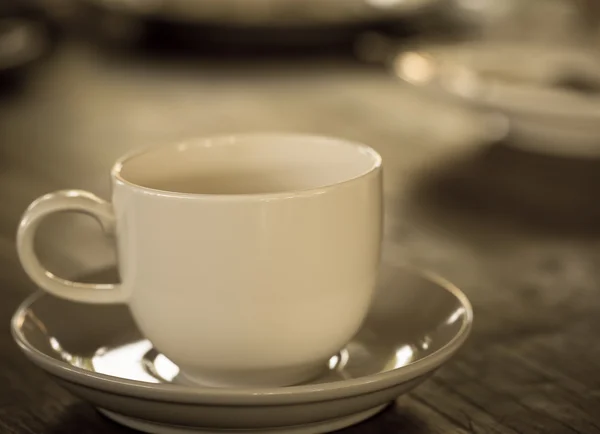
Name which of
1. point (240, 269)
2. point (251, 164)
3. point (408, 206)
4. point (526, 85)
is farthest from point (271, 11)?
point (240, 269)

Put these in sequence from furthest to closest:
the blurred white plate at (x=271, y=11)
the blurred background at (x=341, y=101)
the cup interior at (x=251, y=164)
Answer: the blurred white plate at (x=271, y=11)
the blurred background at (x=341, y=101)
the cup interior at (x=251, y=164)

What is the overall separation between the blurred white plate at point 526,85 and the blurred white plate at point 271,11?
1.11 feet

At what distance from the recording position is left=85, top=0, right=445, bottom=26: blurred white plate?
1.33 m

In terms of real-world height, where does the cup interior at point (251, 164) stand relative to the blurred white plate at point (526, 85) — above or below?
above

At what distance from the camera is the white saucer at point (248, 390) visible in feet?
1.05

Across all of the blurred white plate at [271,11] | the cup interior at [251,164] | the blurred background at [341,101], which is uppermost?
the cup interior at [251,164]

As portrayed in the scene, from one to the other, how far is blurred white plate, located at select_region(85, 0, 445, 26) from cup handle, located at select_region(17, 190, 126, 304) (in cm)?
98

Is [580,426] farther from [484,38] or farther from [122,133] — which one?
[484,38]

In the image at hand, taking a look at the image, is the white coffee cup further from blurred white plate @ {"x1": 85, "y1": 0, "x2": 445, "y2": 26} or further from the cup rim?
blurred white plate @ {"x1": 85, "y1": 0, "x2": 445, "y2": 26}

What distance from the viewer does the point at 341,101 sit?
1.09m

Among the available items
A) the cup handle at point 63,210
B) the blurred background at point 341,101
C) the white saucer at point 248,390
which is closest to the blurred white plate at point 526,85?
the blurred background at point 341,101

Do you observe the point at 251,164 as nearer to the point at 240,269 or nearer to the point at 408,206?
the point at 240,269

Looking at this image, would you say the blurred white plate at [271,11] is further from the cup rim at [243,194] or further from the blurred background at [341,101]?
the cup rim at [243,194]

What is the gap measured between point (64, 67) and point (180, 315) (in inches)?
42.0
